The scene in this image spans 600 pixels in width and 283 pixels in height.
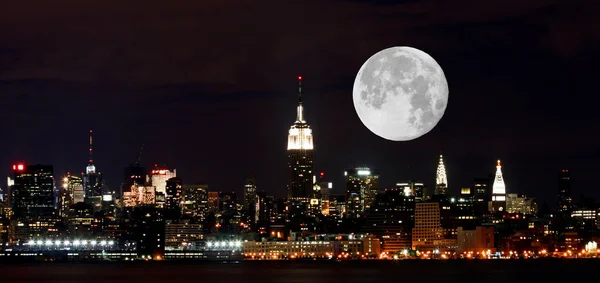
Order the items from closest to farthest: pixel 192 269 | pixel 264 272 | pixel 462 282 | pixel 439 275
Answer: pixel 462 282
pixel 439 275
pixel 264 272
pixel 192 269

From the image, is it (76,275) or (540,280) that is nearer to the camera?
(540,280)

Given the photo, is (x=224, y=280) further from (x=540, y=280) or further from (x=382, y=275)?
(x=540, y=280)

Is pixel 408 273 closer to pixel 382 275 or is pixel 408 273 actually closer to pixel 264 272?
pixel 382 275

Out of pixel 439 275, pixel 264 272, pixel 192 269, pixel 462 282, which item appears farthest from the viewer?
pixel 192 269

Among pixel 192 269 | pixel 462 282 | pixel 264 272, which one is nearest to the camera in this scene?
pixel 462 282

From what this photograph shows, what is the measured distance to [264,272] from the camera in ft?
613

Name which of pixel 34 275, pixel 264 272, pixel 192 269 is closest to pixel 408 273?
pixel 264 272

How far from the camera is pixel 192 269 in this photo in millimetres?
199625

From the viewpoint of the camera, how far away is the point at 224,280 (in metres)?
163

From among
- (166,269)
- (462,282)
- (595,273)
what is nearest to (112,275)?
(166,269)

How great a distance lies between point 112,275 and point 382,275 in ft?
122

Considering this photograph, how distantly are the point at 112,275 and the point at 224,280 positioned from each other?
24.0 metres

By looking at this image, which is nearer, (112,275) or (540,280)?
(540,280)

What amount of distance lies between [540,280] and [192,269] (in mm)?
58597
